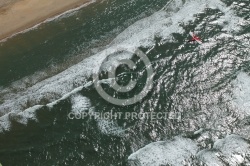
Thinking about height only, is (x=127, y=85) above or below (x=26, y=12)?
below

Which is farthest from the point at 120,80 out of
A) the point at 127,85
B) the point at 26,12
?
the point at 26,12

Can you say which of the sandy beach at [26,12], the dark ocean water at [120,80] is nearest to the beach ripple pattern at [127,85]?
the dark ocean water at [120,80]

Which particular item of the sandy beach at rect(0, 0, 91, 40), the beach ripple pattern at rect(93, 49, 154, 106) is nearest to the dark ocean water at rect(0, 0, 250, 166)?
the beach ripple pattern at rect(93, 49, 154, 106)

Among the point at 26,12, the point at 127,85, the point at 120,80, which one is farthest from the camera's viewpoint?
the point at 26,12

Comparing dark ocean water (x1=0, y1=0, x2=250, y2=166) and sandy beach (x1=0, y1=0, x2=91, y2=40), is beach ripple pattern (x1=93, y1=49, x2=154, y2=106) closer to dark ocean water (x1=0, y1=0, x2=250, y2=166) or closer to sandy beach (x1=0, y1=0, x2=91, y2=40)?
dark ocean water (x1=0, y1=0, x2=250, y2=166)

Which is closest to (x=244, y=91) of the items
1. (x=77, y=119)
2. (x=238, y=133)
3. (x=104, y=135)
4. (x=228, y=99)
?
(x=228, y=99)

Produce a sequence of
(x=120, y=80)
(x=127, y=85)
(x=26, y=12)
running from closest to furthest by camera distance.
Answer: (x=127, y=85) → (x=120, y=80) → (x=26, y=12)

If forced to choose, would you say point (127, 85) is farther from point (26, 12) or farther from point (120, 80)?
point (26, 12)
